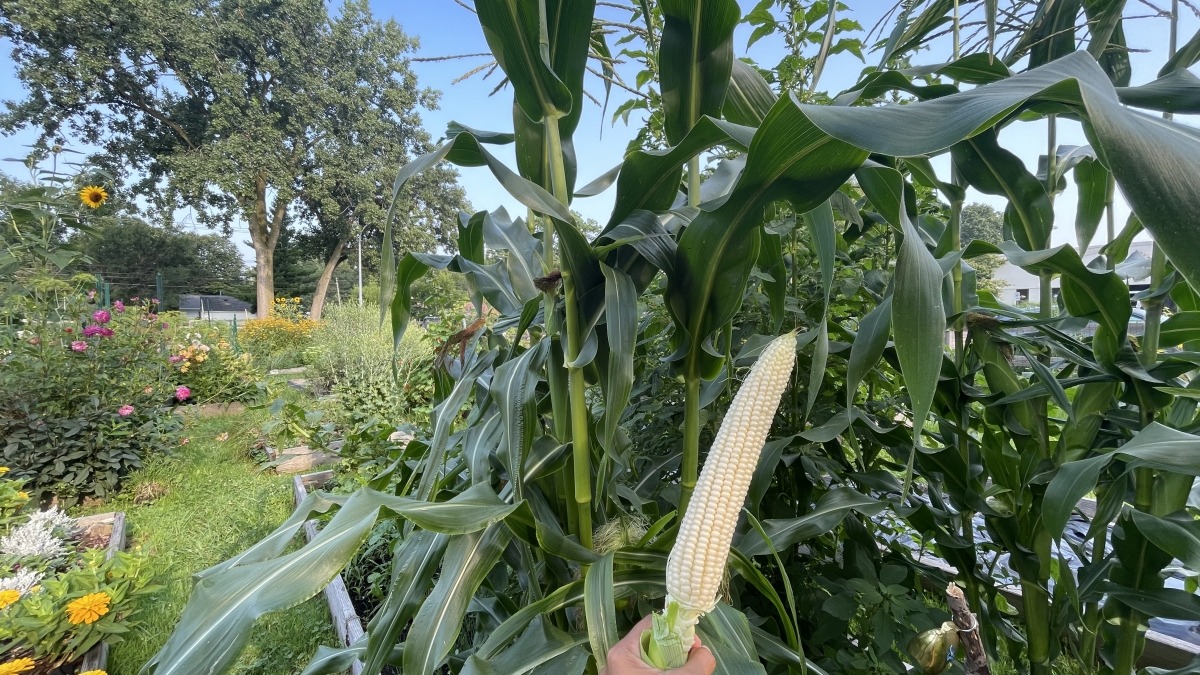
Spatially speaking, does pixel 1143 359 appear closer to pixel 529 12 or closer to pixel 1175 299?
pixel 1175 299

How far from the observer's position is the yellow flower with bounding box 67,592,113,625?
1584mm

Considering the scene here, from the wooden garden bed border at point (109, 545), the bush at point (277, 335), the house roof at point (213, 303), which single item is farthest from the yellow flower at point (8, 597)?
the house roof at point (213, 303)

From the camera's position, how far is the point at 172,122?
681 inches

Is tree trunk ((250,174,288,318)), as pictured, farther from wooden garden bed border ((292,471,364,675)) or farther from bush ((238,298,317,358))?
wooden garden bed border ((292,471,364,675))

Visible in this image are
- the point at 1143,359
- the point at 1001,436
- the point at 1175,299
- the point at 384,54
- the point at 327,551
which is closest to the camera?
the point at 327,551

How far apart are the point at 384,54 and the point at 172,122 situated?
25.2ft

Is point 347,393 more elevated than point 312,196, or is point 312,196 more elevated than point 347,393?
point 312,196

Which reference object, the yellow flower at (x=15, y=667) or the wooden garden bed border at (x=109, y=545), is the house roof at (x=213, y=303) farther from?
the yellow flower at (x=15, y=667)

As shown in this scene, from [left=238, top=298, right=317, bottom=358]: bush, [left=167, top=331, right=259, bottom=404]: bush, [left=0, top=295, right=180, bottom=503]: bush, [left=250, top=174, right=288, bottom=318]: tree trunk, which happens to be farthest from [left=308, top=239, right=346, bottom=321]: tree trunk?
[left=0, top=295, right=180, bottom=503]: bush

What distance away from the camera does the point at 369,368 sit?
470cm

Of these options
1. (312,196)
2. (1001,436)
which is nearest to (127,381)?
(1001,436)

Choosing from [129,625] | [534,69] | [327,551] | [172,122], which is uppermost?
[172,122]

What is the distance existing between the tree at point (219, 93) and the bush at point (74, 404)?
16561mm

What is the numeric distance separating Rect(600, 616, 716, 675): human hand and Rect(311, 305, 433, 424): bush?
6.70 feet
